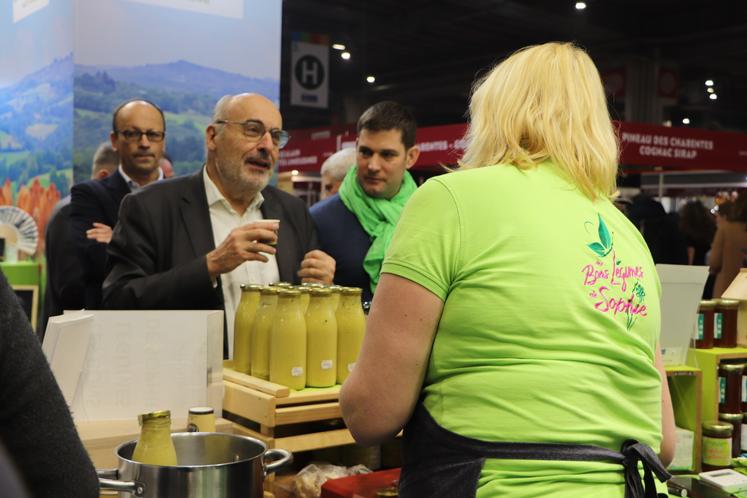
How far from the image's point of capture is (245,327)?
2150mm

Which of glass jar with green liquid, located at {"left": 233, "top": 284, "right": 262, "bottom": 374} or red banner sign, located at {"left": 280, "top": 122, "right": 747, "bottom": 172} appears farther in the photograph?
red banner sign, located at {"left": 280, "top": 122, "right": 747, "bottom": 172}

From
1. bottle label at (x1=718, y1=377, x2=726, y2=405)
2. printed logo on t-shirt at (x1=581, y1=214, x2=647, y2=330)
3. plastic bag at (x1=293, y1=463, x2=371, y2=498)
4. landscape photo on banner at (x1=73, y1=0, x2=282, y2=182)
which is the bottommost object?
plastic bag at (x1=293, y1=463, x2=371, y2=498)

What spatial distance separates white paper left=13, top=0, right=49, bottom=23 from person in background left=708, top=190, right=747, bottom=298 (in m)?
4.84

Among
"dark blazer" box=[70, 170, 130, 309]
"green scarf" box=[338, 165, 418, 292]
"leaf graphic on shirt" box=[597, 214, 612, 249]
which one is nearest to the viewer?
"leaf graphic on shirt" box=[597, 214, 612, 249]

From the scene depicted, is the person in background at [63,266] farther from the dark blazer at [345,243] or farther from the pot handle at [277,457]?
the pot handle at [277,457]

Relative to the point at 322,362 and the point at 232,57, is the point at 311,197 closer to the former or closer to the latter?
the point at 232,57

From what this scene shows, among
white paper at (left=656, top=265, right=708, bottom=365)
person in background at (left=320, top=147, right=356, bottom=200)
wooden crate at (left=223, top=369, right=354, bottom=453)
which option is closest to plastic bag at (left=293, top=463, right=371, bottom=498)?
wooden crate at (left=223, top=369, right=354, bottom=453)

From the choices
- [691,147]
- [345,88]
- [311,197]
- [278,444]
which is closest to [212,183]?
[278,444]

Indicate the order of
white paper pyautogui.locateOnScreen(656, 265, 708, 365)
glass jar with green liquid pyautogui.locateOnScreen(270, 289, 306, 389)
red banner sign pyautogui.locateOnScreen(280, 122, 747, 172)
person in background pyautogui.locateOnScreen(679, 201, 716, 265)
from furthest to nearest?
red banner sign pyautogui.locateOnScreen(280, 122, 747, 172)
person in background pyautogui.locateOnScreen(679, 201, 716, 265)
white paper pyautogui.locateOnScreen(656, 265, 708, 365)
glass jar with green liquid pyautogui.locateOnScreen(270, 289, 306, 389)

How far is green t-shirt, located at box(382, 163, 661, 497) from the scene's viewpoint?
4.30 ft

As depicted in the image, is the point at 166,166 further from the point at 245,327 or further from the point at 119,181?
the point at 245,327

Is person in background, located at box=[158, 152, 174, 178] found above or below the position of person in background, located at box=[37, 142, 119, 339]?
above

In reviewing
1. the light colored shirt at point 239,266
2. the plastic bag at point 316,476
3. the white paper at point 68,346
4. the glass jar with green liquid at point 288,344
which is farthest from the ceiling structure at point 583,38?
the white paper at point 68,346

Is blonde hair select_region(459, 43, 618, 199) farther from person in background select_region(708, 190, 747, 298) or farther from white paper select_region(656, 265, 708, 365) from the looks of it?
person in background select_region(708, 190, 747, 298)
